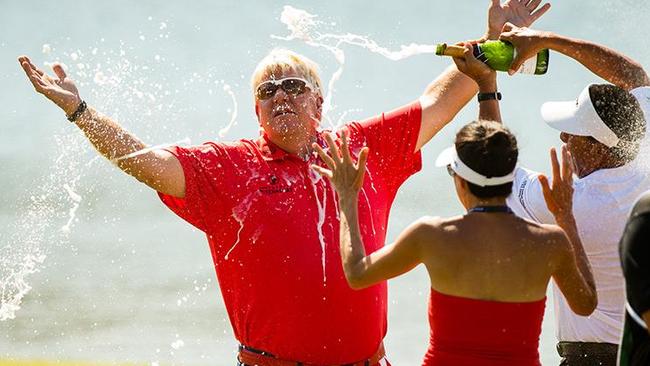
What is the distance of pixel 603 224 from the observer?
5191 millimetres

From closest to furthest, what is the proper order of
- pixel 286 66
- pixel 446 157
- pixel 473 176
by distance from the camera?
pixel 473 176 < pixel 446 157 < pixel 286 66

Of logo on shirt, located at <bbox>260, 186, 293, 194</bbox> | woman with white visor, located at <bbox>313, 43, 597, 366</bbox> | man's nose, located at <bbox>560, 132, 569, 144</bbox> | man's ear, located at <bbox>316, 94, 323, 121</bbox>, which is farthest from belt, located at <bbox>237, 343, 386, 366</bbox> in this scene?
man's nose, located at <bbox>560, 132, 569, 144</bbox>

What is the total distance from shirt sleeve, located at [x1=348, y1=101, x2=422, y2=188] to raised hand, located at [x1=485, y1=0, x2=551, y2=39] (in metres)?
0.68

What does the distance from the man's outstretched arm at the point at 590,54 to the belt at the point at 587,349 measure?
4.72 feet

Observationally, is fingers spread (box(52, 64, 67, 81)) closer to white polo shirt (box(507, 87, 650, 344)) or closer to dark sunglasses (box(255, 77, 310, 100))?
dark sunglasses (box(255, 77, 310, 100))

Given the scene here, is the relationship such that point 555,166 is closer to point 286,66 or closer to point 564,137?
point 564,137

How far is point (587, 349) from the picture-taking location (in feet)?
17.4

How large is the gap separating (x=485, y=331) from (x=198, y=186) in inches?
87.5

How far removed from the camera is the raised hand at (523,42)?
5.46m

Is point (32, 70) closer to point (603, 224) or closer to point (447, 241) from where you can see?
point (447, 241)

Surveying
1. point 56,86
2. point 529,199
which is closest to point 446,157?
point 529,199

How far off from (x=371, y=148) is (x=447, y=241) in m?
1.88

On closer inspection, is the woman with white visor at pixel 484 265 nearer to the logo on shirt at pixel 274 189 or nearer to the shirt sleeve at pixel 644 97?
the shirt sleeve at pixel 644 97

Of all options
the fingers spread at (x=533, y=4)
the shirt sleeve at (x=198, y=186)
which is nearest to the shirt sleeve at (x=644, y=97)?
the fingers spread at (x=533, y=4)
